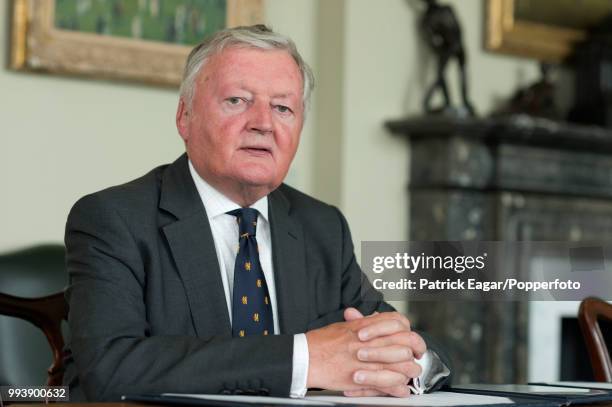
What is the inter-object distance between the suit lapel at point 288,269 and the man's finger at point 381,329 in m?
0.46

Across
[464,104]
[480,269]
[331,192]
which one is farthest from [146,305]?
[464,104]

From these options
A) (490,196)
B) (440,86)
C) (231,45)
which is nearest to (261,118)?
(231,45)

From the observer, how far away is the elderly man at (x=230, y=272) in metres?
1.76

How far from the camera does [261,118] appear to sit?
223 cm

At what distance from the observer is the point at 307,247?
2.47 m

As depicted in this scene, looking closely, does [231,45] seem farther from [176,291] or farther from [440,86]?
[440,86]

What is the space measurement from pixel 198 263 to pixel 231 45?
47 centimetres

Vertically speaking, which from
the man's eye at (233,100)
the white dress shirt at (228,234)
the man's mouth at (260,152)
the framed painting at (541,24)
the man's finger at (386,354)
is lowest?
the man's finger at (386,354)

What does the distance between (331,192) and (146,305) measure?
300 centimetres

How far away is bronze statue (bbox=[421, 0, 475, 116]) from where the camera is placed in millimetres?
5082

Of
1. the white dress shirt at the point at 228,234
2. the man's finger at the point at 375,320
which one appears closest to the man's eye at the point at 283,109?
the white dress shirt at the point at 228,234

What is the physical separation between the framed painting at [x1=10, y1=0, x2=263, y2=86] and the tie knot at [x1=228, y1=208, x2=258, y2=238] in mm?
2158

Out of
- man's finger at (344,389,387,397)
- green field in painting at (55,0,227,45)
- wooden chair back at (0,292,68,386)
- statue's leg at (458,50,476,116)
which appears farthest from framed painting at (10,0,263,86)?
man's finger at (344,389,387,397)

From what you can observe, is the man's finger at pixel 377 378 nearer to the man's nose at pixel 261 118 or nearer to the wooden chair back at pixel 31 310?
the man's nose at pixel 261 118
